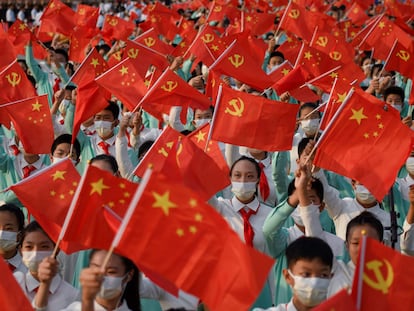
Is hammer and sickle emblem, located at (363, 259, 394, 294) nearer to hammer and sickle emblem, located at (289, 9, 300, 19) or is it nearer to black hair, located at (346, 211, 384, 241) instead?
black hair, located at (346, 211, 384, 241)

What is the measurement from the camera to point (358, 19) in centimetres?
1529

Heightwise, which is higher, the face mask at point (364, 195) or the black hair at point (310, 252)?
the black hair at point (310, 252)

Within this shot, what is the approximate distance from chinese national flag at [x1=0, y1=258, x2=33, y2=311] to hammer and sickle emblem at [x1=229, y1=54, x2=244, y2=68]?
4.65 m

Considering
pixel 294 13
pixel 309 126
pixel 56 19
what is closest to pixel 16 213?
pixel 309 126

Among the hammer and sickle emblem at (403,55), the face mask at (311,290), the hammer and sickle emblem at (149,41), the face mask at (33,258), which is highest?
the face mask at (311,290)

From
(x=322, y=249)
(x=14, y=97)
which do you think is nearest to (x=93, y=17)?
(x=14, y=97)

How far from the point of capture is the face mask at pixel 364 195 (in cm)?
535

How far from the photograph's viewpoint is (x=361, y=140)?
4891mm

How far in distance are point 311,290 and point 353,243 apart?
0.87 metres

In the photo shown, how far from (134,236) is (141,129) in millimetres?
4474

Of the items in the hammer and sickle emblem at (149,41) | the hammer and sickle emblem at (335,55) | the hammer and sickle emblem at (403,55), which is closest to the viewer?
the hammer and sickle emblem at (403,55)

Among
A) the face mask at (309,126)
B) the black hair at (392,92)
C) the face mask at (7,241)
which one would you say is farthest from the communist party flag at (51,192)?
the black hair at (392,92)

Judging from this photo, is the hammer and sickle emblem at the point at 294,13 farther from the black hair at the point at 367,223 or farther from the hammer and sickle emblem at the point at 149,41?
the black hair at the point at 367,223

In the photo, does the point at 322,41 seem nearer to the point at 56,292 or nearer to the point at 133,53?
the point at 133,53
